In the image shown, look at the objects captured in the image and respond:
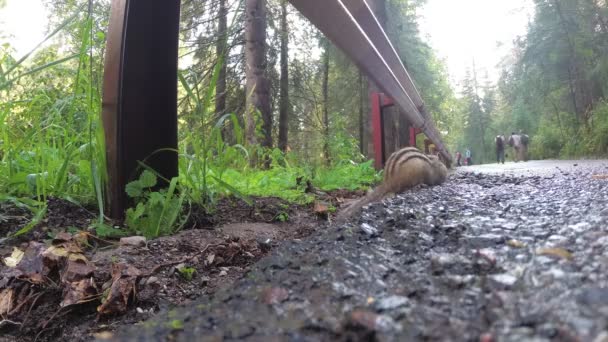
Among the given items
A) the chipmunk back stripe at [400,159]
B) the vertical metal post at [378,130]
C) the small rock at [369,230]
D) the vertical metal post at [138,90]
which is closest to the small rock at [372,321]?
the small rock at [369,230]

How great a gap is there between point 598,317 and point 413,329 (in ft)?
0.83

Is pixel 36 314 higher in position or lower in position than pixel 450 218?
lower

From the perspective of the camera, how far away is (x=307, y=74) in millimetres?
11688

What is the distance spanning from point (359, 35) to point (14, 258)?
2.09 meters

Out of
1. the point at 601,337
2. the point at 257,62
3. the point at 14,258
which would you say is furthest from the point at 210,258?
the point at 257,62

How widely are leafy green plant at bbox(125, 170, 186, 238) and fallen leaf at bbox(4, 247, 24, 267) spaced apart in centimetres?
45

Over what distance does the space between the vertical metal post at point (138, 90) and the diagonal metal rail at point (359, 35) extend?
2.47ft

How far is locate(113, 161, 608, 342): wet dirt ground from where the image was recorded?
0.61 m

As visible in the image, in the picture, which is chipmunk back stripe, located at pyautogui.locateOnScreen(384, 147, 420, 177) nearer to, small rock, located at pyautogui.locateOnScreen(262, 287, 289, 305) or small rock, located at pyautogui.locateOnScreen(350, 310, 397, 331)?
small rock, located at pyautogui.locateOnScreen(262, 287, 289, 305)

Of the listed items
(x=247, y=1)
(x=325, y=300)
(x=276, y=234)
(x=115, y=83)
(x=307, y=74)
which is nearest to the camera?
(x=325, y=300)

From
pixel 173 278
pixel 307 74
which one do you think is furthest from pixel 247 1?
pixel 173 278

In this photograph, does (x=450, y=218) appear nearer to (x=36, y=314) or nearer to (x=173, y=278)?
(x=173, y=278)

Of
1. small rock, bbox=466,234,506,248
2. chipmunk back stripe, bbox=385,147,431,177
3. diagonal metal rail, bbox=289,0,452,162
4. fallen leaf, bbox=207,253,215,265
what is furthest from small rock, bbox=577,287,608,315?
chipmunk back stripe, bbox=385,147,431,177

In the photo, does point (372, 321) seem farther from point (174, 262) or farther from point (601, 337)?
point (174, 262)
